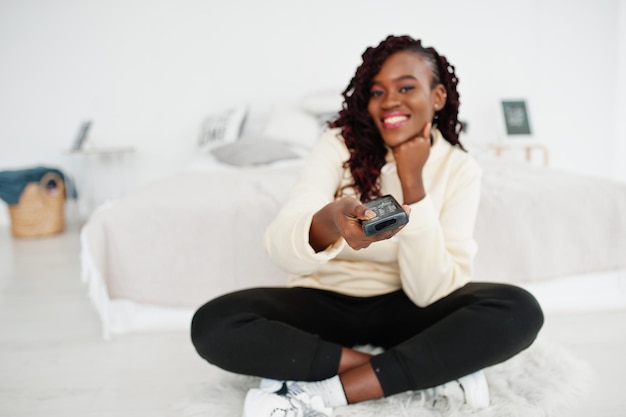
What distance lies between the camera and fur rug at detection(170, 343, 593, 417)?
3.40 feet

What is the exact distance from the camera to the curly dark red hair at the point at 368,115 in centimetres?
115

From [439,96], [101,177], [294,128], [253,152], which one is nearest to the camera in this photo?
[439,96]

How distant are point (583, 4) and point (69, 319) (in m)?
3.87

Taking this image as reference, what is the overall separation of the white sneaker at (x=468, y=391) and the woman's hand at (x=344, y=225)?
407mm

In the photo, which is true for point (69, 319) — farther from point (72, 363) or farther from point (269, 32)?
→ point (269, 32)

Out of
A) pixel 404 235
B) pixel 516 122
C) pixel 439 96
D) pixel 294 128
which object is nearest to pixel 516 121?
pixel 516 122

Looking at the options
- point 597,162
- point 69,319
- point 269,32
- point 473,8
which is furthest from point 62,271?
point 597,162

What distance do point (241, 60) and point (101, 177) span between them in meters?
1.40

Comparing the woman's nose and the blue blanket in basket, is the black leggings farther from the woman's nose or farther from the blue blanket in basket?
the blue blanket in basket

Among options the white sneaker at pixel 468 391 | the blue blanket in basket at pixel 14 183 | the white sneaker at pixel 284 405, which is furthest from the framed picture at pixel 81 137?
the white sneaker at pixel 468 391

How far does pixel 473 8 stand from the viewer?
3.69 metres

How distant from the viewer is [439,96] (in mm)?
1181

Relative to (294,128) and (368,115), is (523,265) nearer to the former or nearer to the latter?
(368,115)

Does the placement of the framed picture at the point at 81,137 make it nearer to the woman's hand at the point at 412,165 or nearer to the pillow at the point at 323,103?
the pillow at the point at 323,103
